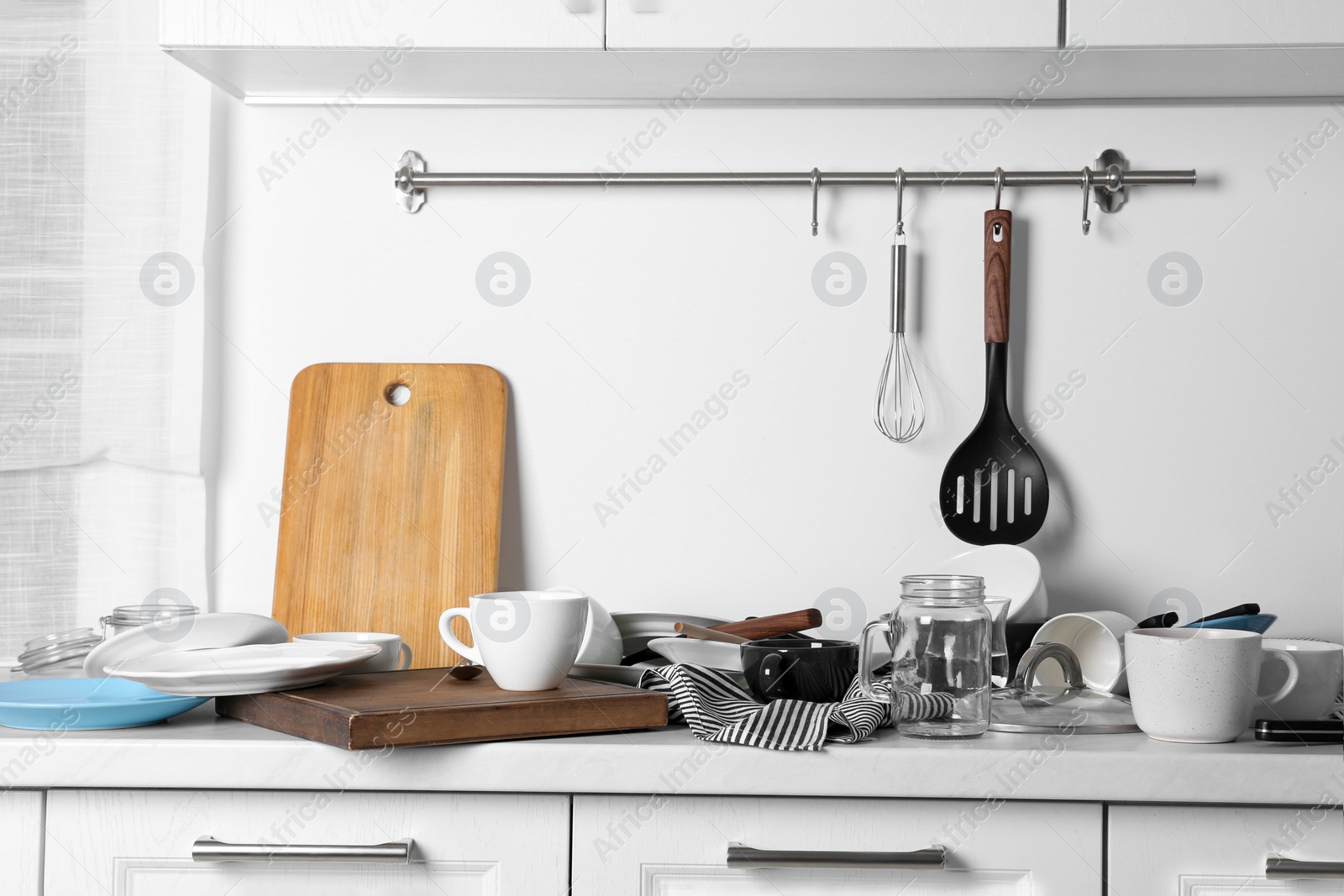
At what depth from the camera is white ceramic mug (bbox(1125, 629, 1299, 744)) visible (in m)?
0.81

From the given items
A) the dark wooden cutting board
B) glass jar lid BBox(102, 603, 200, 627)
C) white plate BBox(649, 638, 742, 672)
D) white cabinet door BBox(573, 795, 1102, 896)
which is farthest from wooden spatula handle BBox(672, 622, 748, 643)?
glass jar lid BBox(102, 603, 200, 627)

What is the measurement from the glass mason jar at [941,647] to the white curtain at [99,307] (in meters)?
0.83

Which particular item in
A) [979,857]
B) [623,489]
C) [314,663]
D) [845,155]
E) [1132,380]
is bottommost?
[979,857]

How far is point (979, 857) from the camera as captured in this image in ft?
2.67

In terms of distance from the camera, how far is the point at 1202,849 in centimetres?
81

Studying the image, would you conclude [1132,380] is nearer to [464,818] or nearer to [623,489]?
[623,489]

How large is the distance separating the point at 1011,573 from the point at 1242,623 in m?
0.23

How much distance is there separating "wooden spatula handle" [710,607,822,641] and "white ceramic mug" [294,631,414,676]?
0.31 m

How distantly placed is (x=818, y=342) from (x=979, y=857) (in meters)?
0.64

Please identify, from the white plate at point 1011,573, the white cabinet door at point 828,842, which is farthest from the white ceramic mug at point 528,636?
the white plate at point 1011,573

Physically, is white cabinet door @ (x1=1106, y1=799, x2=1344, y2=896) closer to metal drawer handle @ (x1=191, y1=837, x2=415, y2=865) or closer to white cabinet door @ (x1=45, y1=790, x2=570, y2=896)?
white cabinet door @ (x1=45, y1=790, x2=570, y2=896)

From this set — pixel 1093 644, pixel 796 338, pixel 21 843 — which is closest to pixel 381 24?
pixel 796 338

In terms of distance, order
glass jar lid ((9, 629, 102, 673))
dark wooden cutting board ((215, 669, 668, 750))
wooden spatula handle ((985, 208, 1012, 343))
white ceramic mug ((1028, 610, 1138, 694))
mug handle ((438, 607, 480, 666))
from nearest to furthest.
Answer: dark wooden cutting board ((215, 669, 668, 750)) < mug handle ((438, 607, 480, 666)) < white ceramic mug ((1028, 610, 1138, 694)) < glass jar lid ((9, 629, 102, 673)) < wooden spatula handle ((985, 208, 1012, 343))

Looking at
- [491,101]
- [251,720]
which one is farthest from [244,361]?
[251,720]
